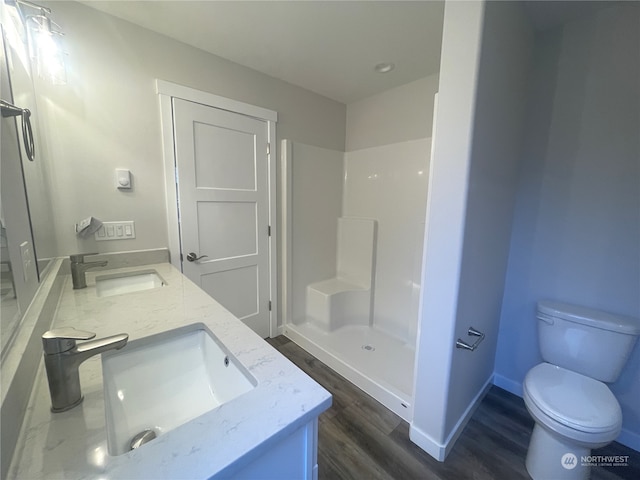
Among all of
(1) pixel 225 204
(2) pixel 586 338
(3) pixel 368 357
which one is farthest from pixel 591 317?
(1) pixel 225 204

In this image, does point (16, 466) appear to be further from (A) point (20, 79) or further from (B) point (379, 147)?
(B) point (379, 147)

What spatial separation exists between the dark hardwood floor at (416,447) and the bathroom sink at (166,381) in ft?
2.94

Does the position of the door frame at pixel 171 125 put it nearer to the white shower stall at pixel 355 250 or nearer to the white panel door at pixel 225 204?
the white panel door at pixel 225 204

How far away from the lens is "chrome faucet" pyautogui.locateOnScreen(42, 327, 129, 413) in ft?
1.81

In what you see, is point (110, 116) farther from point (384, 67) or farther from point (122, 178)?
point (384, 67)

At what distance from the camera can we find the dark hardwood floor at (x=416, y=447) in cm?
131

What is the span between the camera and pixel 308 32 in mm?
1636

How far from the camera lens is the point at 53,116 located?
1.40m

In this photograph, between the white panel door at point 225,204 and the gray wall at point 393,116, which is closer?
the white panel door at point 225,204

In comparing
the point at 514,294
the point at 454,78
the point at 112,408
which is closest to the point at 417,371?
the point at 514,294

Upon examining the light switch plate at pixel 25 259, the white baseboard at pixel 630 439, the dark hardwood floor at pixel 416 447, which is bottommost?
the dark hardwood floor at pixel 416 447

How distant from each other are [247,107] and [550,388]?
8.59 ft

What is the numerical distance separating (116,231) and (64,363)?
1.33 m

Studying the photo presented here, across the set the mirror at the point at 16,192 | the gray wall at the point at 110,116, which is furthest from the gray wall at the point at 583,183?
the mirror at the point at 16,192
